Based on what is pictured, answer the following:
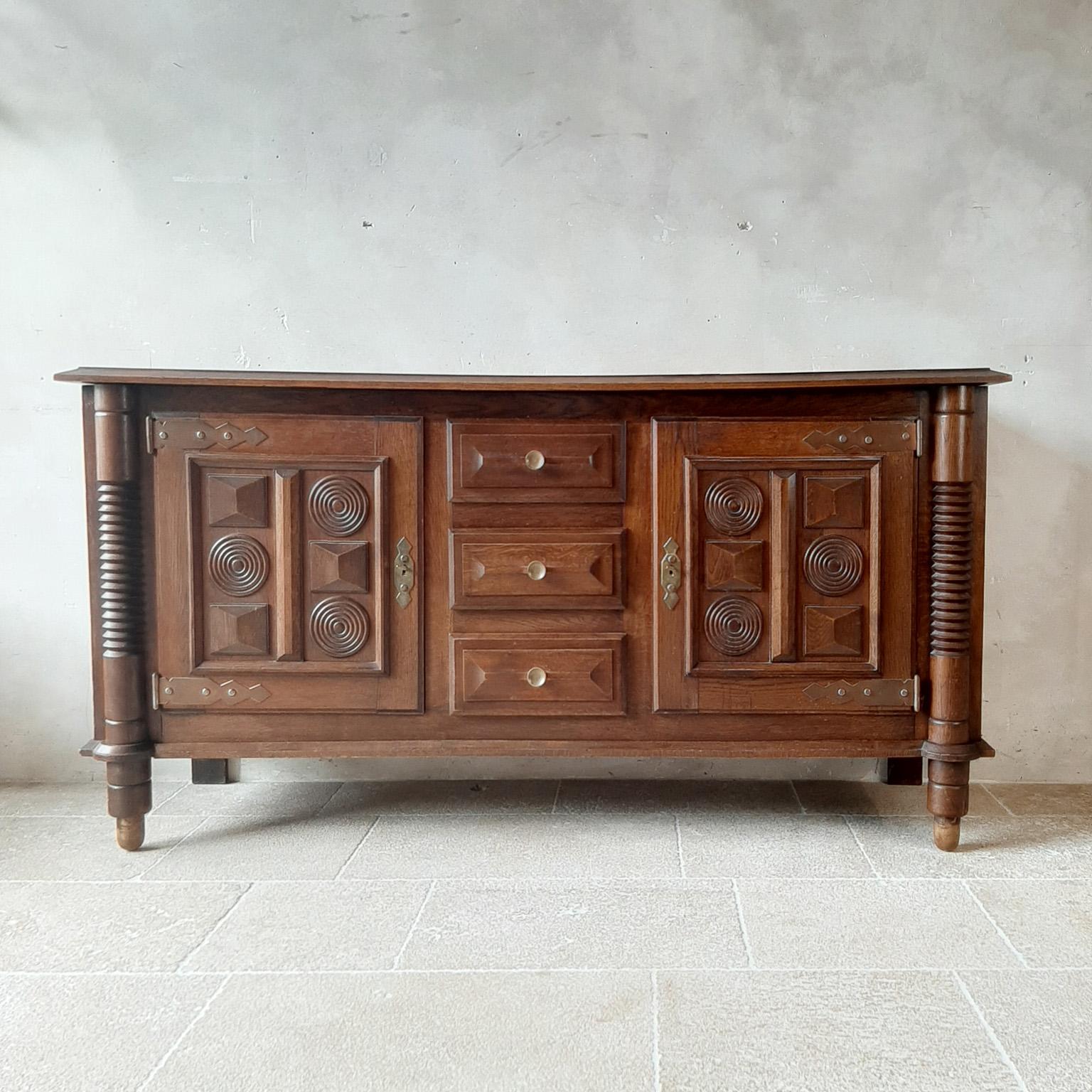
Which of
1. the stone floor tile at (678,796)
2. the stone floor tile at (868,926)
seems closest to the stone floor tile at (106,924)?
the stone floor tile at (678,796)

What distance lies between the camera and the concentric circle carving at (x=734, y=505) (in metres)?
1.84

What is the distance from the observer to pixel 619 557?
1.86 m

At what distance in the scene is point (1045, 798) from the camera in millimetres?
2232

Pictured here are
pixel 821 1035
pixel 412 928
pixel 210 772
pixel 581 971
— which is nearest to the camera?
pixel 821 1035

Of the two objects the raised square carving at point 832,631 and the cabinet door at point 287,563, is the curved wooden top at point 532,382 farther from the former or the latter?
the raised square carving at point 832,631

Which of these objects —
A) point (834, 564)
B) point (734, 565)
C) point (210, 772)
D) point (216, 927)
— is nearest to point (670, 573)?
point (734, 565)

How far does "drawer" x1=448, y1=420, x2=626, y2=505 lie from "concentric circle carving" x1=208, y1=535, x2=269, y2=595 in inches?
16.6

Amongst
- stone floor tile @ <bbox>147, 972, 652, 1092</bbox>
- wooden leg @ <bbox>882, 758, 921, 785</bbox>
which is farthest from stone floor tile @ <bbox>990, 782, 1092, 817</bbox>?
stone floor tile @ <bbox>147, 972, 652, 1092</bbox>

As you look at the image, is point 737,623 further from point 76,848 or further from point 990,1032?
point 76,848

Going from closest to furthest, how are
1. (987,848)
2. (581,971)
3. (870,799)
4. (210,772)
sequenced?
(581,971), (987,848), (870,799), (210,772)

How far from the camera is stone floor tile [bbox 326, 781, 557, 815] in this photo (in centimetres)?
218

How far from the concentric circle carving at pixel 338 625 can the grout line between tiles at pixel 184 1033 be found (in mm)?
655

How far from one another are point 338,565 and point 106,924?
0.77 meters

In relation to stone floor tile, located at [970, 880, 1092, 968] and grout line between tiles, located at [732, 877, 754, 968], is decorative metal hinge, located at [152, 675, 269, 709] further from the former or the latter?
stone floor tile, located at [970, 880, 1092, 968]
